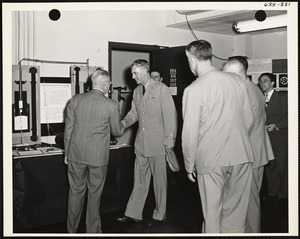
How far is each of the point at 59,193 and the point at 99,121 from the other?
41.3 inches

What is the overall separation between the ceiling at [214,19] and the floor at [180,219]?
2.46 metres

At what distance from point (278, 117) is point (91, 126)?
2.43 metres

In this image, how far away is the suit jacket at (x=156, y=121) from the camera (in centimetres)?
379

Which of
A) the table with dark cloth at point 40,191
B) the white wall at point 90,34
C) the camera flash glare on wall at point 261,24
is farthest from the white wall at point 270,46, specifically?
the table with dark cloth at point 40,191

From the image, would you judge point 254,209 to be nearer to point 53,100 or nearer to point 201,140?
point 201,140

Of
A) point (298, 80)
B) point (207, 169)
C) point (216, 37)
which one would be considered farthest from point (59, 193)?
point (216, 37)

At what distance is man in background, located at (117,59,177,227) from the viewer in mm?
3811

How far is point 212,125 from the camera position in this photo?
8.70 feet

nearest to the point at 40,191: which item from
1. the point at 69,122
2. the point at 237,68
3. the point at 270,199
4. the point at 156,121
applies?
the point at 69,122

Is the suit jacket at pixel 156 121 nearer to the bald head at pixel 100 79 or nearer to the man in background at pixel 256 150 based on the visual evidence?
the bald head at pixel 100 79

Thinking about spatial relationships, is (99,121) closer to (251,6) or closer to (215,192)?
(215,192)

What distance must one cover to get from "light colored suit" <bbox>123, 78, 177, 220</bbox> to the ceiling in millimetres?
2067

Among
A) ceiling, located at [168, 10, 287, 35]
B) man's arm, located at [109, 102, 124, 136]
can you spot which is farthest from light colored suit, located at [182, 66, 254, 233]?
ceiling, located at [168, 10, 287, 35]

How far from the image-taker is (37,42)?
4.66 metres
